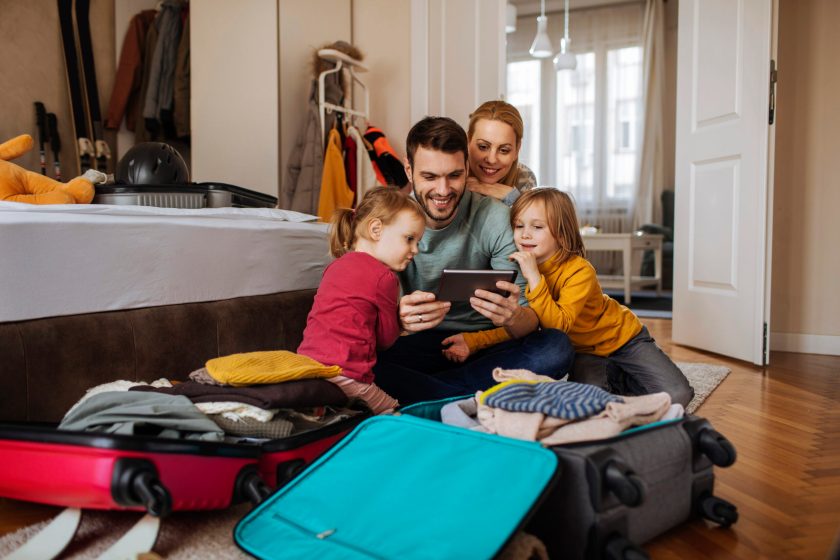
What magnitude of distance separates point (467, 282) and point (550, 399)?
0.44 m

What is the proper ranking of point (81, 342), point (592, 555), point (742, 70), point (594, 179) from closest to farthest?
point (592, 555)
point (81, 342)
point (742, 70)
point (594, 179)

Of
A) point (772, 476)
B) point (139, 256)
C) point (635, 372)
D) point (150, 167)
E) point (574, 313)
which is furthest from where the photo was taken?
point (150, 167)

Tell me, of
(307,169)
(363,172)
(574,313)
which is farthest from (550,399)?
(363,172)

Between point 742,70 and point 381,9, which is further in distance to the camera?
point 381,9

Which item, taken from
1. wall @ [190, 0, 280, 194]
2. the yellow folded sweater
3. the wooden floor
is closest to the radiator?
wall @ [190, 0, 280, 194]

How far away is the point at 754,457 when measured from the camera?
1627 millimetres

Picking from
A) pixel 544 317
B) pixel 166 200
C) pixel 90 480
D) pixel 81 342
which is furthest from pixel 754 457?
pixel 166 200

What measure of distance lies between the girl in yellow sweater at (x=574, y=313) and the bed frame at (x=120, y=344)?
1.78ft

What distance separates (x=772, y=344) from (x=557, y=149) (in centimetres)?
434

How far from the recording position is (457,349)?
1.75 metres

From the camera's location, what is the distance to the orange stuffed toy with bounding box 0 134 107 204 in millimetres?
1859

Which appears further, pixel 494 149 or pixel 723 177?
pixel 723 177

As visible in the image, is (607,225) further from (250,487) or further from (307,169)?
(250,487)

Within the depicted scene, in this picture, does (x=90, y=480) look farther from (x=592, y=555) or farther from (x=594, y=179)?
(x=594, y=179)
